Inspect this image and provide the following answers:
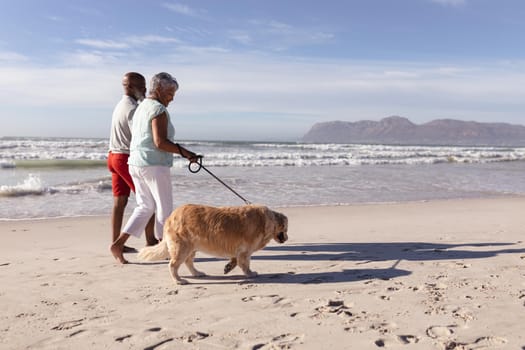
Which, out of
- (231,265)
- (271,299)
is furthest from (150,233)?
(271,299)

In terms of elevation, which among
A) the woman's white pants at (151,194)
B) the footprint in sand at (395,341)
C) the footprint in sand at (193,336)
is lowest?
the footprint in sand at (193,336)

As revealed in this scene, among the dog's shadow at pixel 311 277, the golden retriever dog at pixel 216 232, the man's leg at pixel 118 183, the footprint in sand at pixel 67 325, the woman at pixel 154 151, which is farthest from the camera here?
the man's leg at pixel 118 183

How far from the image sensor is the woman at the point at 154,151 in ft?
13.9

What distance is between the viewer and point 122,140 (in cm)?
486

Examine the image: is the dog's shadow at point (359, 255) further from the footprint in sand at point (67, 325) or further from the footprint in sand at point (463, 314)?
the footprint in sand at point (67, 325)

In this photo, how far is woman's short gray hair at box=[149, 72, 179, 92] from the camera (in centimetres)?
432

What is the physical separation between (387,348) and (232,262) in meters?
1.96

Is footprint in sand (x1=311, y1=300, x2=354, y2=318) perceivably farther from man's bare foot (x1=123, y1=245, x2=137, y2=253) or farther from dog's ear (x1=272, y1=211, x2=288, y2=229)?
man's bare foot (x1=123, y1=245, x2=137, y2=253)

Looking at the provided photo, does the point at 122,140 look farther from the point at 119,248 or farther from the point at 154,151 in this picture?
the point at 119,248

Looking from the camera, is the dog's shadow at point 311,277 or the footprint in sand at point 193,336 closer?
A: the footprint in sand at point 193,336

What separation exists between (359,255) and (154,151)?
8.54ft

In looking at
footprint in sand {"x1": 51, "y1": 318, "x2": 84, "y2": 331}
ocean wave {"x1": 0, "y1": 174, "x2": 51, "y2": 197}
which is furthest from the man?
ocean wave {"x1": 0, "y1": 174, "x2": 51, "y2": 197}

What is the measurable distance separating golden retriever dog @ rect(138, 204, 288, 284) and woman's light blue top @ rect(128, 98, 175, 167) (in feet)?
2.16

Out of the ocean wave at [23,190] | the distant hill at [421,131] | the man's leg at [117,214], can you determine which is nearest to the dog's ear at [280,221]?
the man's leg at [117,214]
